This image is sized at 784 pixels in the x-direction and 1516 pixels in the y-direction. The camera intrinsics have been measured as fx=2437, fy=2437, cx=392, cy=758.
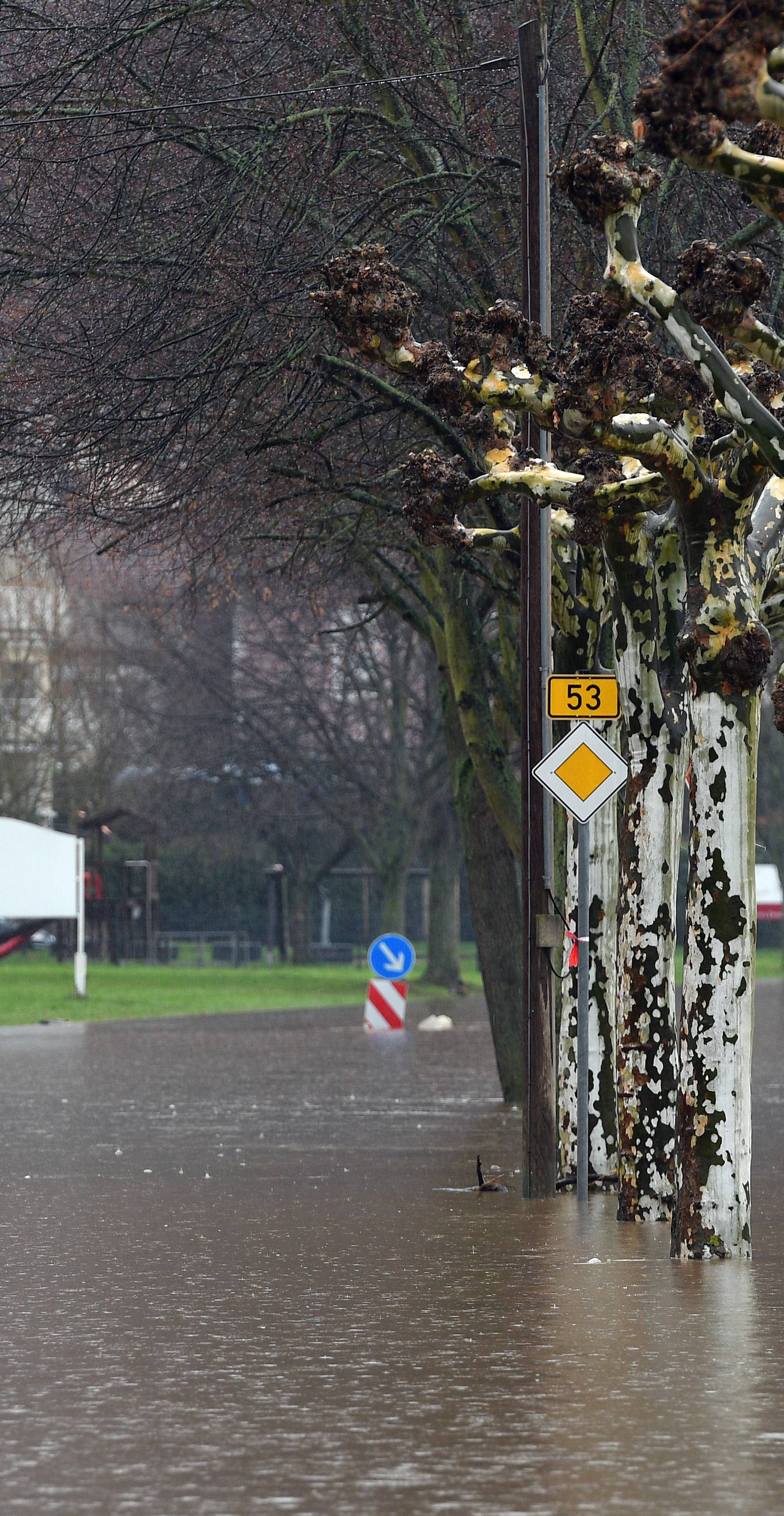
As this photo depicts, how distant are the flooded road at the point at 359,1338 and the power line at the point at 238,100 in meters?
6.60

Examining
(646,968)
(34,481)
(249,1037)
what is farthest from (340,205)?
(249,1037)

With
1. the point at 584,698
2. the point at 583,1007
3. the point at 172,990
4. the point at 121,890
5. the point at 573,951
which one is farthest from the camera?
the point at 121,890

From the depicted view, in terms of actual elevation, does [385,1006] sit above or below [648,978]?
below

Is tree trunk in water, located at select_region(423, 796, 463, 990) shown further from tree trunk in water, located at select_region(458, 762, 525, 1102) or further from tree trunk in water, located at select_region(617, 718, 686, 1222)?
tree trunk in water, located at select_region(617, 718, 686, 1222)

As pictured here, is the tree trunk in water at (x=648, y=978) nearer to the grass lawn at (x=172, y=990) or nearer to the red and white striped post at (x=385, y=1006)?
the red and white striped post at (x=385, y=1006)

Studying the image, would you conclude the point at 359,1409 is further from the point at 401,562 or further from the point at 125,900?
the point at 125,900

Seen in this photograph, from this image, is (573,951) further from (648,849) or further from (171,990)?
(171,990)

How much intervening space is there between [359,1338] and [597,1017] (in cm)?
605

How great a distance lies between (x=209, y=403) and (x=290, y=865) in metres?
37.7

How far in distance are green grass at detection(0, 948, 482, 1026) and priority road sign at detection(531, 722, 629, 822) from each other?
21.2 meters

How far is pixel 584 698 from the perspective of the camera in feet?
45.0

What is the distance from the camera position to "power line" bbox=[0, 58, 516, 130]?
15055 mm

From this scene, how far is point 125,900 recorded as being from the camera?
56594 millimetres

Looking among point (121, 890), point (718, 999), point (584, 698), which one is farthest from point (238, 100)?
point (121, 890)
